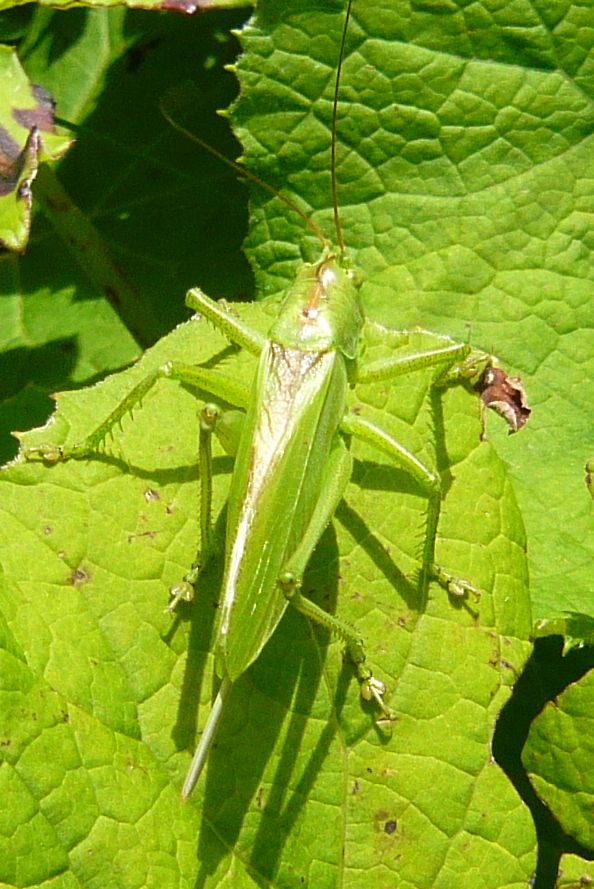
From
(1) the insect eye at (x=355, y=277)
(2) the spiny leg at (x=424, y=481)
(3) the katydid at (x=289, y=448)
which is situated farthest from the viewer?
(1) the insect eye at (x=355, y=277)

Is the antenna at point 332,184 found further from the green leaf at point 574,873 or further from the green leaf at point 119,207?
the green leaf at point 574,873

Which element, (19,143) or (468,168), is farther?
(468,168)

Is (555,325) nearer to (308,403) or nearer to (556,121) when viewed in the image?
(556,121)

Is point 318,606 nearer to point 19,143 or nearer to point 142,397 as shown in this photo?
point 142,397

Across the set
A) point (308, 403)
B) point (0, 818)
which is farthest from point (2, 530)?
point (308, 403)

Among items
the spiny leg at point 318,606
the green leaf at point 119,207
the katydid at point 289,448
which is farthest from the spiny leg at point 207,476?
the green leaf at point 119,207

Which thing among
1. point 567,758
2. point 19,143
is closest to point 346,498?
point 567,758

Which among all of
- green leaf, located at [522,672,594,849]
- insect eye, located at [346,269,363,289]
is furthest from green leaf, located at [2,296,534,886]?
insect eye, located at [346,269,363,289]

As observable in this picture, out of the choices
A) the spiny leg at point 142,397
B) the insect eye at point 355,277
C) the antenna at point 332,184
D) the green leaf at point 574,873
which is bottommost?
the green leaf at point 574,873

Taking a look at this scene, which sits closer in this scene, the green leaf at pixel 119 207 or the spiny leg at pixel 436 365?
the spiny leg at pixel 436 365

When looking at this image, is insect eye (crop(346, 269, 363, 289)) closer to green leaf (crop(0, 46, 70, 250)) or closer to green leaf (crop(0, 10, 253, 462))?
green leaf (crop(0, 10, 253, 462))
